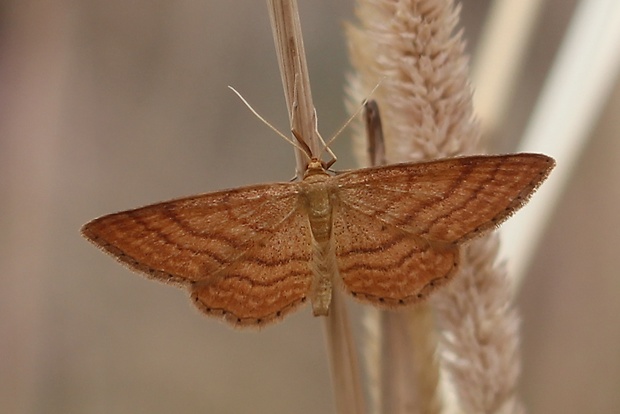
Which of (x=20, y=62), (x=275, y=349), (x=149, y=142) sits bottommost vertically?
(x=275, y=349)

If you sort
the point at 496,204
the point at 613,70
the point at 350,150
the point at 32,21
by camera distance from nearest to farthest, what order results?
the point at 496,204, the point at 613,70, the point at 32,21, the point at 350,150

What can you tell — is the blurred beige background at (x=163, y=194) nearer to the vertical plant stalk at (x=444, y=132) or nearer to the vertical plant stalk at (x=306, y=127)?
the vertical plant stalk at (x=444, y=132)

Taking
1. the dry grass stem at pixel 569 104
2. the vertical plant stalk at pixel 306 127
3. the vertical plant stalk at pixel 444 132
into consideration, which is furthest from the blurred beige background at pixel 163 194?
the vertical plant stalk at pixel 306 127

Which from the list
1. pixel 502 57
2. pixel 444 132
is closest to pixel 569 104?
pixel 502 57

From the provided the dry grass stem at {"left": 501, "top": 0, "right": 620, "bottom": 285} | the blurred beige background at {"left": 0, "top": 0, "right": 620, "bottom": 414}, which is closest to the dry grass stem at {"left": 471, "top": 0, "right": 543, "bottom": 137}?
the dry grass stem at {"left": 501, "top": 0, "right": 620, "bottom": 285}

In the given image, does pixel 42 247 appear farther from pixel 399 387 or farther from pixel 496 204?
pixel 496 204

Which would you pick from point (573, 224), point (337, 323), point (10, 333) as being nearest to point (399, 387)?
point (337, 323)
